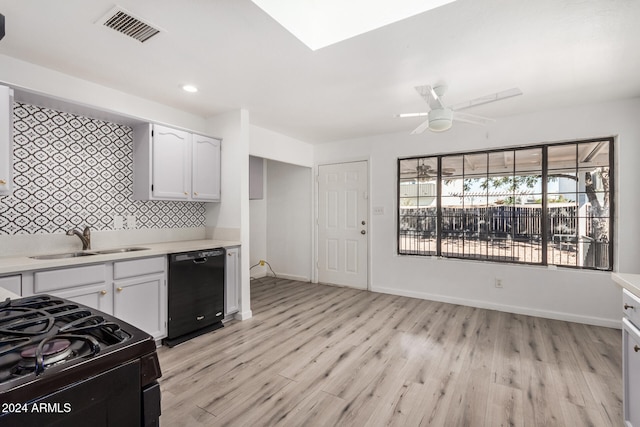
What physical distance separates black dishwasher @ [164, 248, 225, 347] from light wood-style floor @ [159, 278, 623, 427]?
126mm

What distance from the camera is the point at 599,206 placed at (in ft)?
11.4

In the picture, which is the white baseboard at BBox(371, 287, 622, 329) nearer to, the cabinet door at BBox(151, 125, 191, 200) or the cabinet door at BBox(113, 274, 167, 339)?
the cabinet door at BBox(113, 274, 167, 339)

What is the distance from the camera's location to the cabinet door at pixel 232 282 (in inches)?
134

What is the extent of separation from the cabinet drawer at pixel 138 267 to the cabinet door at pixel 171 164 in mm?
686

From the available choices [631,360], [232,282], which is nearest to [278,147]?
[232,282]

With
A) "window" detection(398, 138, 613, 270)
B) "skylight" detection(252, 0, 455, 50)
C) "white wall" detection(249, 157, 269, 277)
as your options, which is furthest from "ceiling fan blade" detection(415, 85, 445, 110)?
"white wall" detection(249, 157, 269, 277)

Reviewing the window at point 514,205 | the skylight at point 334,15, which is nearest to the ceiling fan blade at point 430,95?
the skylight at point 334,15

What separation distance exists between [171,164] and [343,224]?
9.42 ft

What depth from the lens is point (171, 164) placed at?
3.20m

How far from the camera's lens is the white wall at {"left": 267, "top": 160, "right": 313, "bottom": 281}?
18.1 feet

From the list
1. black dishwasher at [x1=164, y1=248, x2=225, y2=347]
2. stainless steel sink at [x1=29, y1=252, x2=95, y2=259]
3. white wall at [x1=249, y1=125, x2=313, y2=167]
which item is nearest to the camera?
stainless steel sink at [x1=29, y1=252, x2=95, y2=259]

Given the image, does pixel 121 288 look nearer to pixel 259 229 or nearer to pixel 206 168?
pixel 206 168

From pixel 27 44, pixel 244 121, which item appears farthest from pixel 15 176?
pixel 244 121

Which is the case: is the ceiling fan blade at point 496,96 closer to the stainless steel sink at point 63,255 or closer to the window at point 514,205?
the window at point 514,205
